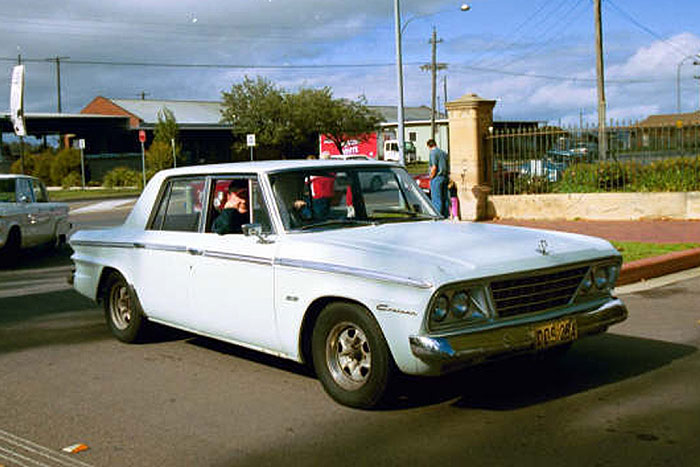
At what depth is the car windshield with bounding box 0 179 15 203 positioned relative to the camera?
14505 millimetres

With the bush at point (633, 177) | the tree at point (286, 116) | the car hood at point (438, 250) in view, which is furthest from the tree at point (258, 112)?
the car hood at point (438, 250)

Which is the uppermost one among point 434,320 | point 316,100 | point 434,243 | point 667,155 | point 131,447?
point 316,100

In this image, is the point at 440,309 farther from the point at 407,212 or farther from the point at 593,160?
the point at 593,160

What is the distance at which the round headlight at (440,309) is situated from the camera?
4.64 meters

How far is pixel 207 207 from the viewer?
6.49m

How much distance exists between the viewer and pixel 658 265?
10578mm

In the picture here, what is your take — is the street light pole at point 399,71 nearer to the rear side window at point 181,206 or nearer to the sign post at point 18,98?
the sign post at point 18,98

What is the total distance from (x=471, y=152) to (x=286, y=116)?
1586 inches

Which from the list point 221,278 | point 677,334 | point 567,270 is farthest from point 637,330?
point 221,278

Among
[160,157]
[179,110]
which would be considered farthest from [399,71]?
[179,110]

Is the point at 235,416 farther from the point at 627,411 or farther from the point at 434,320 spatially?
the point at 627,411

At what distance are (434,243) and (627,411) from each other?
157cm

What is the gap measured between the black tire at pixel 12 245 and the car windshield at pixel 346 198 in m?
9.26

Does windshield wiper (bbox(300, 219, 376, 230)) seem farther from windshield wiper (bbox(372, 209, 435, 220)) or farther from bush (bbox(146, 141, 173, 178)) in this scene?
bush (bbox(146, 141, 173, 178))
